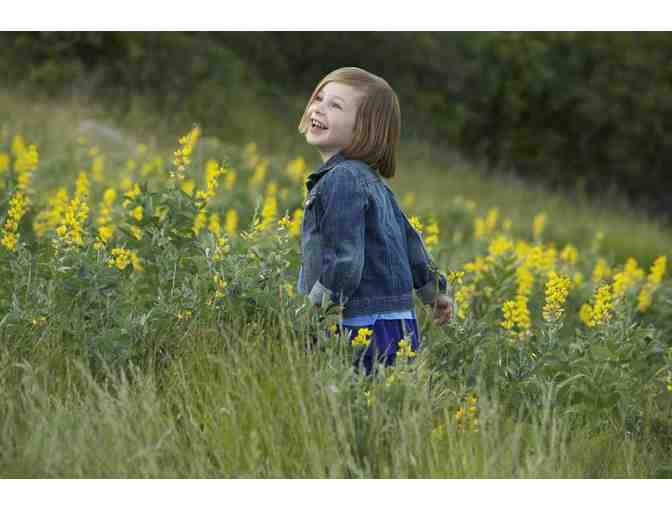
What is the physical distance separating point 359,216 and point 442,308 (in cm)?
71

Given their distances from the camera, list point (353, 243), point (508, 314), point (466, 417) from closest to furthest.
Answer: point (466, 417) < point (353, 243) < point (508, 314)

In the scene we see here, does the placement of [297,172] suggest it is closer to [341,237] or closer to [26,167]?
[26,167]

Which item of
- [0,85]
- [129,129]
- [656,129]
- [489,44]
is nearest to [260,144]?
[129,129]

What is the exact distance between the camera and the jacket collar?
3.64 m

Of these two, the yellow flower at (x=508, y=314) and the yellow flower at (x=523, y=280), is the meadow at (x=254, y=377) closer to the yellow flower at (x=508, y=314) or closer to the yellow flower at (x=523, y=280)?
the yellow flower at (x=508, y=314)

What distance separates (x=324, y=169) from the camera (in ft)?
12.0

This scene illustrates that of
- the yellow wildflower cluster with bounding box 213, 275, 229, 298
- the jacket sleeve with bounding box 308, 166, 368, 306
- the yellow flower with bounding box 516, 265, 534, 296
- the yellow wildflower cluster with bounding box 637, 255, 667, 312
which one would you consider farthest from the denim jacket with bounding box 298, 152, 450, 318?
the yellow wildflower cluster with bounding box 637, 255, 667, 312

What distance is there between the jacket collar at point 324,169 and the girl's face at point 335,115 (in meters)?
0.04

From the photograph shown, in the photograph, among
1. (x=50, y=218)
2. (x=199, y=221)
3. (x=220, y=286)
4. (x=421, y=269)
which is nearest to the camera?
(x=220, y=286)

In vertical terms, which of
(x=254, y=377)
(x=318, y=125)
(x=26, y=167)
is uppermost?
(x=318, y=125)

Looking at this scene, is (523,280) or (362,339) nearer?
(362,339)

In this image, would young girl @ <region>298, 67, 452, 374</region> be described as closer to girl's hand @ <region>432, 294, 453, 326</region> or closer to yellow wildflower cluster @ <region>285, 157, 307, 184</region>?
girl's hand @ <region>432, 294, 453, 326</region>

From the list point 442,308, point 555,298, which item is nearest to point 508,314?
point 555,298
